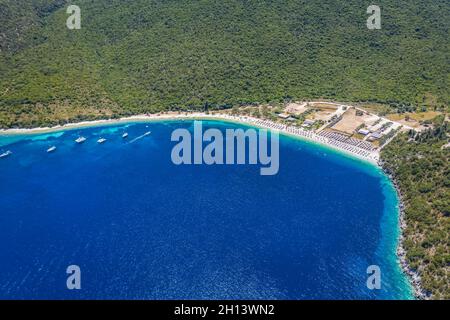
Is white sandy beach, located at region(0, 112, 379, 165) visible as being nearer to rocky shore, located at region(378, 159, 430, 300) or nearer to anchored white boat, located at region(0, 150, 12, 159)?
anchored white boat, located at region(0, 150, 12, 159)

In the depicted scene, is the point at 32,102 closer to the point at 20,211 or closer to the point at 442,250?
the point at 20,211

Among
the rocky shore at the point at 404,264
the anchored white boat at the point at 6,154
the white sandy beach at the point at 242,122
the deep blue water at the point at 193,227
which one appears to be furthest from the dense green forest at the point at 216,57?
the rocky shore at the point at 404,264

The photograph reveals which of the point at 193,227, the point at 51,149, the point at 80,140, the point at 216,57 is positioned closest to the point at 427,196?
the point at 193,227

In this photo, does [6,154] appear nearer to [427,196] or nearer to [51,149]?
[51,149]

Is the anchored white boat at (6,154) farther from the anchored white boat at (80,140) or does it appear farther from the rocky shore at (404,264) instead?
the rocky shore at (404,264)

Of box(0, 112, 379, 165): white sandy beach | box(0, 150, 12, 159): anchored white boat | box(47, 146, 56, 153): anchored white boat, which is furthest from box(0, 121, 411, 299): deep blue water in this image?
box(0, 112, 379, 165): white sandy beach

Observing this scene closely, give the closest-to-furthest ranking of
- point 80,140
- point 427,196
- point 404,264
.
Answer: point 404,264 < point 427,196 < point 80,140
